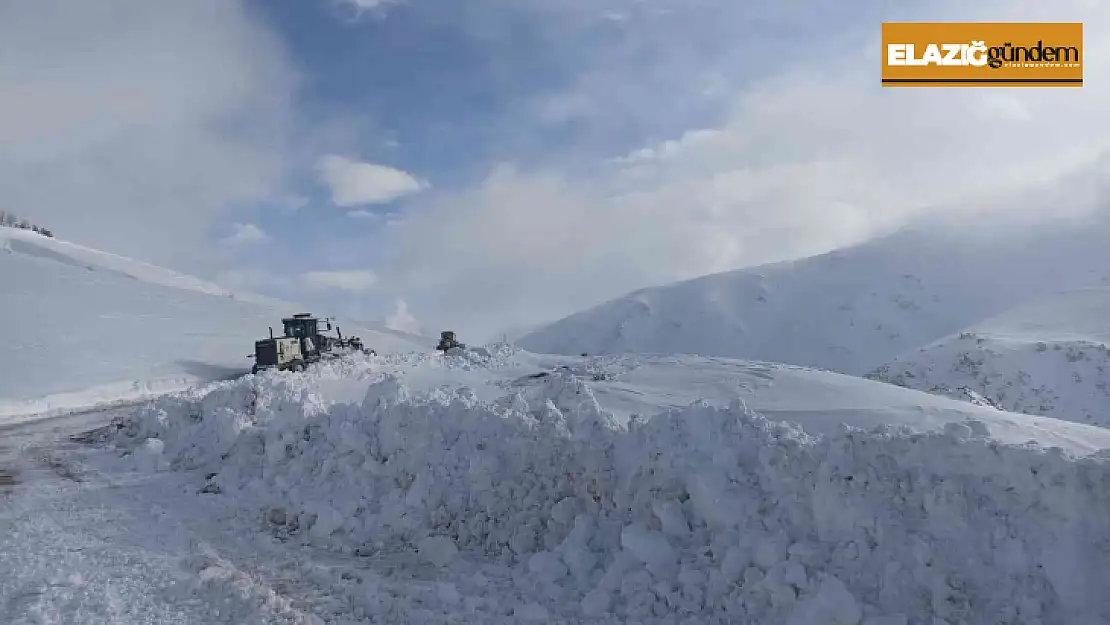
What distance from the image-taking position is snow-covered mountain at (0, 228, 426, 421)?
96.9ft

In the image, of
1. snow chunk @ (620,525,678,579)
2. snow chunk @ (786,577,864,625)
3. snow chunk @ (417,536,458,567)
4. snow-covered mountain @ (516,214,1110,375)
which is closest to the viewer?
snow chunk @ (786,577,864,625)

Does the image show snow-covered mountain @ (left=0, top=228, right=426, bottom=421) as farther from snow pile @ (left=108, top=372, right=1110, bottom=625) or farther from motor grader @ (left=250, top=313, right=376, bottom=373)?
snow pile @ (left=108, top=372, right=1110, bottom=625)

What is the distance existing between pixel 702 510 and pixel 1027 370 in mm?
32018

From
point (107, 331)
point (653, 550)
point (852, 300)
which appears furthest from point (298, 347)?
point (852, 300)

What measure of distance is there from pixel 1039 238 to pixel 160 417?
8838 centimetres

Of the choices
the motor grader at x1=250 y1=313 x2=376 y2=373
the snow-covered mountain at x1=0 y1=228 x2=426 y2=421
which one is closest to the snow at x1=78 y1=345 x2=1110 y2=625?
the motor grader at x1=250 y1=313 x2=376 y2=373

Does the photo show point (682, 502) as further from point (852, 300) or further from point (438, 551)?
point (852, 300)

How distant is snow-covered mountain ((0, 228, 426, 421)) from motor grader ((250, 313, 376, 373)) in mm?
5393

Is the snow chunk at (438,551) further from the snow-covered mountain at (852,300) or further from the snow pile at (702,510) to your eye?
the snow-covered mountain at (852,300)

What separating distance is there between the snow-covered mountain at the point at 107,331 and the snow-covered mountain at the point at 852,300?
86.5ft

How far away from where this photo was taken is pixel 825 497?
7.30 meters

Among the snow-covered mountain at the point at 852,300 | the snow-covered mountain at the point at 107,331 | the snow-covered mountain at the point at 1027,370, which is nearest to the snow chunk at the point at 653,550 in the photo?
the snow-covered mountain at the point at 107,331

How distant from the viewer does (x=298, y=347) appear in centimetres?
3191

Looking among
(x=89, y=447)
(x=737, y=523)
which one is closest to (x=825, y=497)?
(x=737, y=523)
